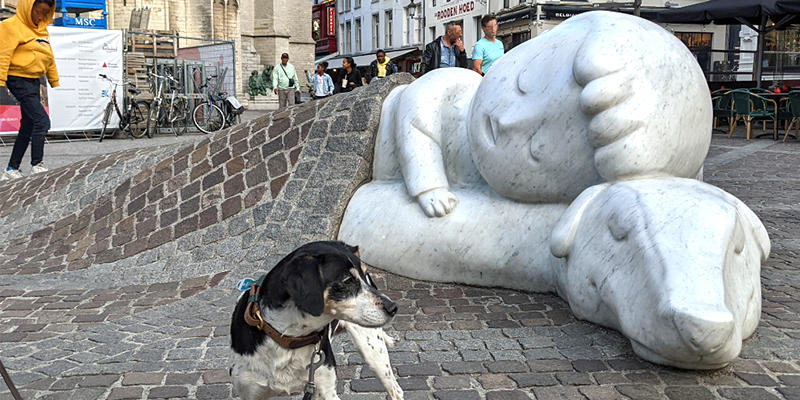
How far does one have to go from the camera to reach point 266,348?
2.58 meters

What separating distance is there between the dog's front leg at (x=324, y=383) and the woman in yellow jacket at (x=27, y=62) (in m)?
6.87

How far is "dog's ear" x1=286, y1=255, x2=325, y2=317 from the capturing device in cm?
240

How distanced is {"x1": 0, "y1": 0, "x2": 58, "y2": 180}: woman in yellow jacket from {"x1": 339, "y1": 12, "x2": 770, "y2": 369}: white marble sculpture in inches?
181

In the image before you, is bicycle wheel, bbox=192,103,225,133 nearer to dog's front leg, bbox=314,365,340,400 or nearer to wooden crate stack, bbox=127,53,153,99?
wooden crate stack, bbox=127,53,153,99

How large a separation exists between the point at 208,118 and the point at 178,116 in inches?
29.4

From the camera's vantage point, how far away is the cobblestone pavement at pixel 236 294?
11.2ft

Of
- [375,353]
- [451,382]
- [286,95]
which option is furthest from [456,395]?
[286,95]

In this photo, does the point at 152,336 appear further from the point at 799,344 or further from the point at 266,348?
the point at 799,344

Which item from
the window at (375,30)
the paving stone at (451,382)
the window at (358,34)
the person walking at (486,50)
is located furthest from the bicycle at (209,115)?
the window at (358,34)

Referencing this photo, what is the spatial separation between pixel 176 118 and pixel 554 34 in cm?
1255

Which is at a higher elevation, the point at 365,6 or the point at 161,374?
the point at 365,6

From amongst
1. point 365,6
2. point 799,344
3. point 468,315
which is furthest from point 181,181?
point 365,6

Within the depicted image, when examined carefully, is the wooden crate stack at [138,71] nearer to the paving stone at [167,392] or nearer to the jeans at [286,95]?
the jeans at [286,95]

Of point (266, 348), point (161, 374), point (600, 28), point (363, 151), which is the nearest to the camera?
point (266, 348)
